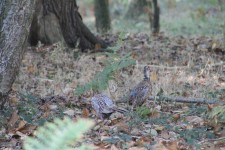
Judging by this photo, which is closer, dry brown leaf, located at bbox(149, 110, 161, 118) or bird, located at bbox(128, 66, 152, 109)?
dry brown leaf, located at bbox(149, 110, 161, 118)

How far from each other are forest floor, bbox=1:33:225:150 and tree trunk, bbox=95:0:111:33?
2125 millimetres

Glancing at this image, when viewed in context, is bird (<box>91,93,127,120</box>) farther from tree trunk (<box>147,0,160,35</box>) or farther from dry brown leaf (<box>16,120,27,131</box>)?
tree trunk (<box>147,0,160,35</box>)

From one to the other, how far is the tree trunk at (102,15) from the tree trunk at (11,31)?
824cm

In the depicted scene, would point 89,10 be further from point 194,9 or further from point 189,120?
point 189,120

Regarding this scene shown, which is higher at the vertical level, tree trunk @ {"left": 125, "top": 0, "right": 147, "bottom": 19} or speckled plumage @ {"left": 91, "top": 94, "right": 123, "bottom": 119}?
tree trunk @ {"left": 125, "top": 0, "right": 147, "bottom": 19}

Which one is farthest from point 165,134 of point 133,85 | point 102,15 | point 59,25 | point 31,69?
point 102,15

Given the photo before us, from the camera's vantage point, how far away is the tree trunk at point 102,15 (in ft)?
46.8

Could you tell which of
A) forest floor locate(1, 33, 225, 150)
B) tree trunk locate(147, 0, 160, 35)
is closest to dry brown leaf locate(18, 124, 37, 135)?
forest floor locate(1, 33, 225, 150)

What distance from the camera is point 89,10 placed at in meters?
26.8

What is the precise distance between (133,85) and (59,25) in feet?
10.4

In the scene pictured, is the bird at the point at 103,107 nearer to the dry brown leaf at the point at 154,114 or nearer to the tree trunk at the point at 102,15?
the dry brown leaf at the point at 154,114

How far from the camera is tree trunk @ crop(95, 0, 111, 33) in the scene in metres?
14.3

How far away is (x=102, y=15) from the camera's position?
47.7 ft

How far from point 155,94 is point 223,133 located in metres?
1.98
